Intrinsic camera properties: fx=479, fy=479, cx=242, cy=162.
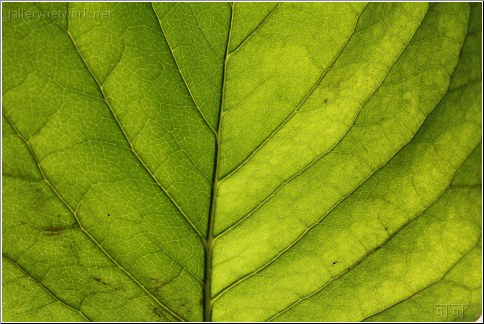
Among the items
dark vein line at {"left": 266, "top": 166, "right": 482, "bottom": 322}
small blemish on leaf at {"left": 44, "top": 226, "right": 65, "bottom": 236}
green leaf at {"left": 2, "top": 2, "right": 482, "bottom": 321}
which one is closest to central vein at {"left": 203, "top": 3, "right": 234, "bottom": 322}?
green leaf at {"left": 2, "top": 2, "right": 482, "bottom": 321}

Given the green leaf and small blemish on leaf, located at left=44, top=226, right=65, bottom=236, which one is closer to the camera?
the green leaf

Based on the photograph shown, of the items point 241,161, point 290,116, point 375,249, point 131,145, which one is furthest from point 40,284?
point 375,249

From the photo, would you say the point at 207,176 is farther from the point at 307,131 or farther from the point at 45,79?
the point at 45,79

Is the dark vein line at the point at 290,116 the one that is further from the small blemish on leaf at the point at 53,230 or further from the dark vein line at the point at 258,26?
the small blemish on leaf at the point at 53,230

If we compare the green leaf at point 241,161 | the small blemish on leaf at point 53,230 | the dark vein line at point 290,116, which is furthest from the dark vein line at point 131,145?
the small blemish on leaf at point 53,230

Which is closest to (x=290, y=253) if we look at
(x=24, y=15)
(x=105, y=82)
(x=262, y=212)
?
(x=262, y=212)

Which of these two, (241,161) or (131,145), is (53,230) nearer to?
(131,145)

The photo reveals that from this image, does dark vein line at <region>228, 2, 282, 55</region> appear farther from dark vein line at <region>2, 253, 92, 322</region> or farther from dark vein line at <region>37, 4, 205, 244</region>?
dark vein line at <region>2, 253, 92, 322</region>

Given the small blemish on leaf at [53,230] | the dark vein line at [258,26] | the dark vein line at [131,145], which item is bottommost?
the small blemish on leaf at [53,230]

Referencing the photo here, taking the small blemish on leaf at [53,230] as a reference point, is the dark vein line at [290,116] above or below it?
above
